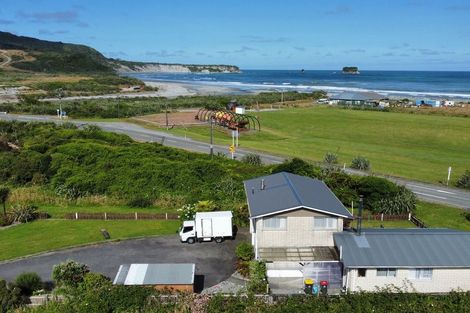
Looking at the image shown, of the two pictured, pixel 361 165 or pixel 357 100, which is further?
pixel 357 100

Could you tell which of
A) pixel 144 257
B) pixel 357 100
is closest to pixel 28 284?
pixel 144 257

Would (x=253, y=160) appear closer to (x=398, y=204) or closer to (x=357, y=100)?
(x=398, y=204)

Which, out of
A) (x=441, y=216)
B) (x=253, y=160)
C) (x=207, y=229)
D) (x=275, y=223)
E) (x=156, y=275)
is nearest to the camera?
(x=156, y=275)

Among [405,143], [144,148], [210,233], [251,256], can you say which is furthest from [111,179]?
[405,143]

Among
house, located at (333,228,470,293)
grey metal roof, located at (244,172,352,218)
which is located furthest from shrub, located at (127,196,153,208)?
house, located at (333,228,470,293)

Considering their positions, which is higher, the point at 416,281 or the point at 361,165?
the point at 361,165

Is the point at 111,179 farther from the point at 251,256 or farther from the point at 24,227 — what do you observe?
the point at 251,256

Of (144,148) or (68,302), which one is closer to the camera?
(68,302)
